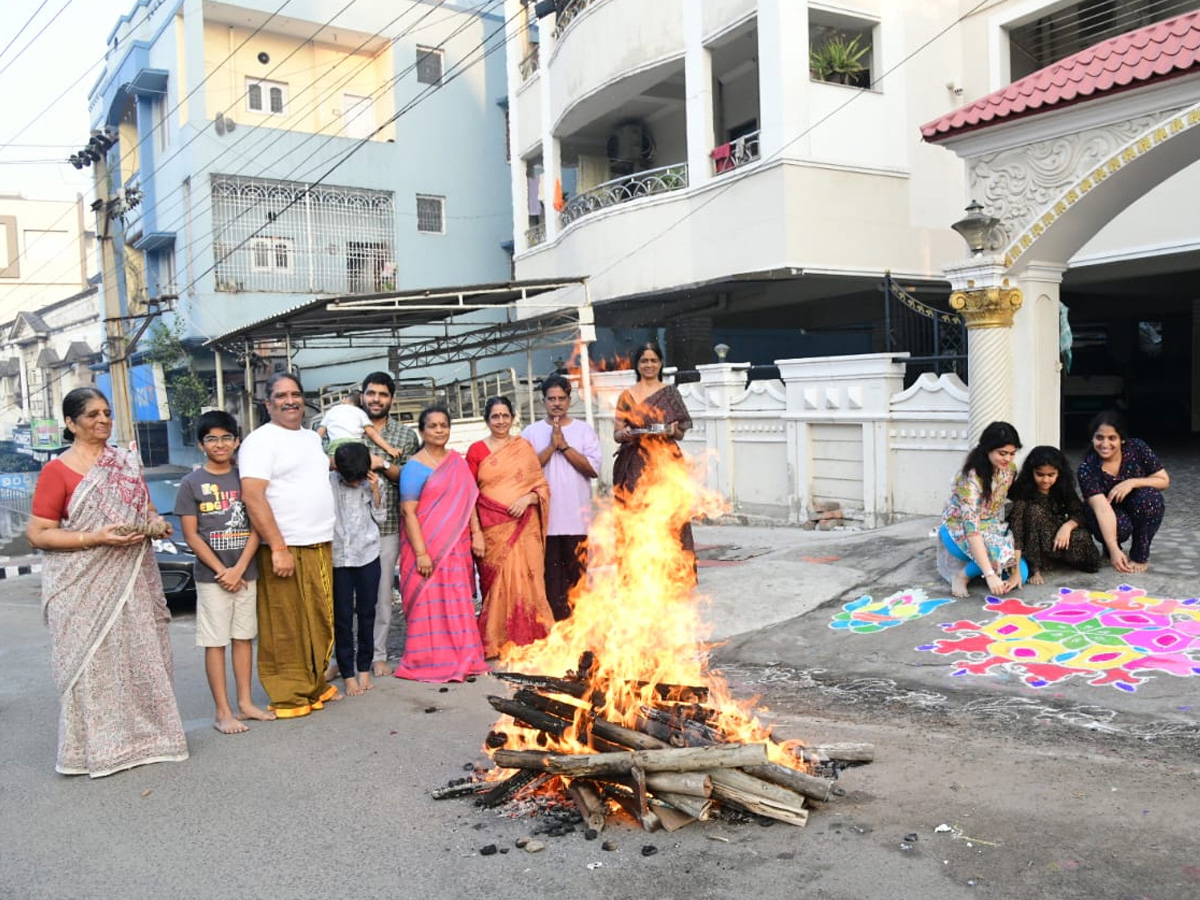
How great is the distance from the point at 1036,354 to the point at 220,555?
22.3 feet

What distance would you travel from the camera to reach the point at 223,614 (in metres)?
5.45

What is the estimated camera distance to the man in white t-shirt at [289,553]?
5.53m

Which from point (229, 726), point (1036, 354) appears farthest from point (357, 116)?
point (229, 726)

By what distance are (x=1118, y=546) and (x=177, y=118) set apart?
876 inches

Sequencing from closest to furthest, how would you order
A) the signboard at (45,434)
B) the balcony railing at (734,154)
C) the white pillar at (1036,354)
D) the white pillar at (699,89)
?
the white pillar at (1036,354), the balcony railing at (734,154), the white pillar at (699,89), the signboard at (45,434)

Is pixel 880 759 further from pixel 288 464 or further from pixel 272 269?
pixel 272 269

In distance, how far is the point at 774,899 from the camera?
322cm

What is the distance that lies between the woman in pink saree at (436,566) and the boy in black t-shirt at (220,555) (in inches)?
48.6

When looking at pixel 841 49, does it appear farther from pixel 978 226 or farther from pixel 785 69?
pixel 978 226

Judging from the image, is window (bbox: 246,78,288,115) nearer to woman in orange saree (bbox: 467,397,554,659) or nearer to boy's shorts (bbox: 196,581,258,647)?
woman in orange saree (bbox: 467,397,554,659)

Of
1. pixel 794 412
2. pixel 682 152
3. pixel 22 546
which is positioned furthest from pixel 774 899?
pixel 22 546

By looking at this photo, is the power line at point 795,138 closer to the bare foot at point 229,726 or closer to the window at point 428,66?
the bare foot at point 229,726

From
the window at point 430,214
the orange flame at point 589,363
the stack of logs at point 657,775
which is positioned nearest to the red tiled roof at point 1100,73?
the stack of logs at point 657,775

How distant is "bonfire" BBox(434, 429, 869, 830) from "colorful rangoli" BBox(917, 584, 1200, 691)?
1.60 meters
